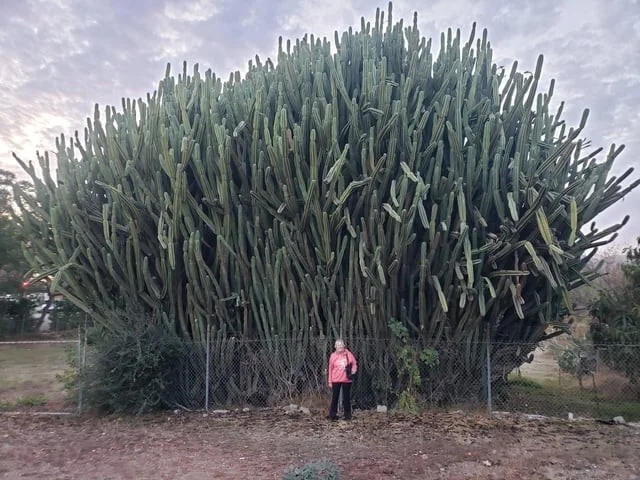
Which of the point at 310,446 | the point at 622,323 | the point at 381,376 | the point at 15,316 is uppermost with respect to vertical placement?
the point at 15,316

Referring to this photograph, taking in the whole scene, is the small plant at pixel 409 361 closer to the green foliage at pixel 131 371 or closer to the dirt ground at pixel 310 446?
the dirt ground at pixel 310 446

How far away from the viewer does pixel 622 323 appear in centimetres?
1052

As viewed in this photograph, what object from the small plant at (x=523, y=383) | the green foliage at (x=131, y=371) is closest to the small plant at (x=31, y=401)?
the green foliage at (x=131, y=371)

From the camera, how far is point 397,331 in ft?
29.2

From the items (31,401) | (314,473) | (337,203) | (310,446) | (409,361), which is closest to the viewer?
(314,473)

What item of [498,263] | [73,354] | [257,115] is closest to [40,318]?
[73,354]

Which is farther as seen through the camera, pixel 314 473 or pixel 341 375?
pixel 341 375

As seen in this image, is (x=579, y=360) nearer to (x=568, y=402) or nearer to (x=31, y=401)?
(x=568, y=402)

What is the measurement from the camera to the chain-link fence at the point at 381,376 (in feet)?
30.2

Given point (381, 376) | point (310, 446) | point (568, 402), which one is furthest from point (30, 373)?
point (568, 402)

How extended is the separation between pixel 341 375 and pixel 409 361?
115 cm

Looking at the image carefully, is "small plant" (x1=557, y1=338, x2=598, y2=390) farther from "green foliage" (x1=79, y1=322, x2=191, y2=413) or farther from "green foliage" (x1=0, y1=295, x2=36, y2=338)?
"green foliage" (x1=0, y1=295, x2=36, y2=338)

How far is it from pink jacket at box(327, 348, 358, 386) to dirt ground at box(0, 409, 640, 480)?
0.64 meters

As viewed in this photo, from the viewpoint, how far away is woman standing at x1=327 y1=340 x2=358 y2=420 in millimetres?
8680
